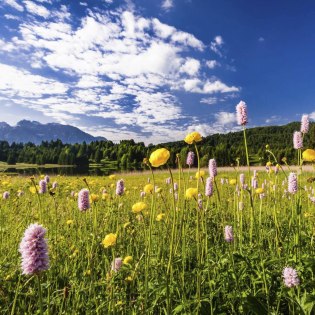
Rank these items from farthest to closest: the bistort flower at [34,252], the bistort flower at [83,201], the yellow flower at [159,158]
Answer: the bistort flower at [83,201], the yellow flower at [159,158], the bistort flower at [34,252]

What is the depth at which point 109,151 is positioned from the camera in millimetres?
91625

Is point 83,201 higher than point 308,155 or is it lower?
lower

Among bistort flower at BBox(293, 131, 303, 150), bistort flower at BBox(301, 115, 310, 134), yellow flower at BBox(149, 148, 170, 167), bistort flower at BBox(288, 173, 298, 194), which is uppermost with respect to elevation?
bistort flower at BBox(301, 115, 310, 134)

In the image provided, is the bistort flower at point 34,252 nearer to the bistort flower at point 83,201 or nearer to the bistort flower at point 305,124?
the bistort flower at point 83,201

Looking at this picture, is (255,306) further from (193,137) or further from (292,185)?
(292,185)

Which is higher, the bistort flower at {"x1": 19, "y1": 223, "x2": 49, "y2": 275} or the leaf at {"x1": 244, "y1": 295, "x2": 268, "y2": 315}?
the bistort flower at {"x1": 19, "y1": 223, "x2": 49, "y2": 275}

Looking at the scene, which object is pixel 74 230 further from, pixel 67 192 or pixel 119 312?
pixel 67 192

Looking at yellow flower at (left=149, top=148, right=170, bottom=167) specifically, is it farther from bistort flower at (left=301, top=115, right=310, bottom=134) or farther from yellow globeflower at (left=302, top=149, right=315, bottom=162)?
bistort flower at (left=301, top=115, right=310, bottom=134)

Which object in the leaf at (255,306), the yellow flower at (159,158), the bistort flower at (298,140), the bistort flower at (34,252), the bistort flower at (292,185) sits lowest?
the leaf at (255,306)

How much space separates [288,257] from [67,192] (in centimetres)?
883

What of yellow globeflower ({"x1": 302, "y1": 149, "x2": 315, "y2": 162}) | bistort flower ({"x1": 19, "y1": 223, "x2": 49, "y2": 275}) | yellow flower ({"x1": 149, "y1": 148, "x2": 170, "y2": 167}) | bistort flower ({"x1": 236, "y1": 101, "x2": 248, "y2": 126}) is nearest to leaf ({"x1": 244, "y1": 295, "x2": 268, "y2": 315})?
yellow flower ({"x1": 149, "y1": 148, "x2": 170, "y2": 167})

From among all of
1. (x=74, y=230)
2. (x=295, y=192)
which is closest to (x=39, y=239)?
(x=295, y=192)

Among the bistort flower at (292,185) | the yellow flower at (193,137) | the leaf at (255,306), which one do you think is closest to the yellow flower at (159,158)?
Answer: the yellow flower at (193,137)

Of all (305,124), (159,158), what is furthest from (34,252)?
(305,124)
